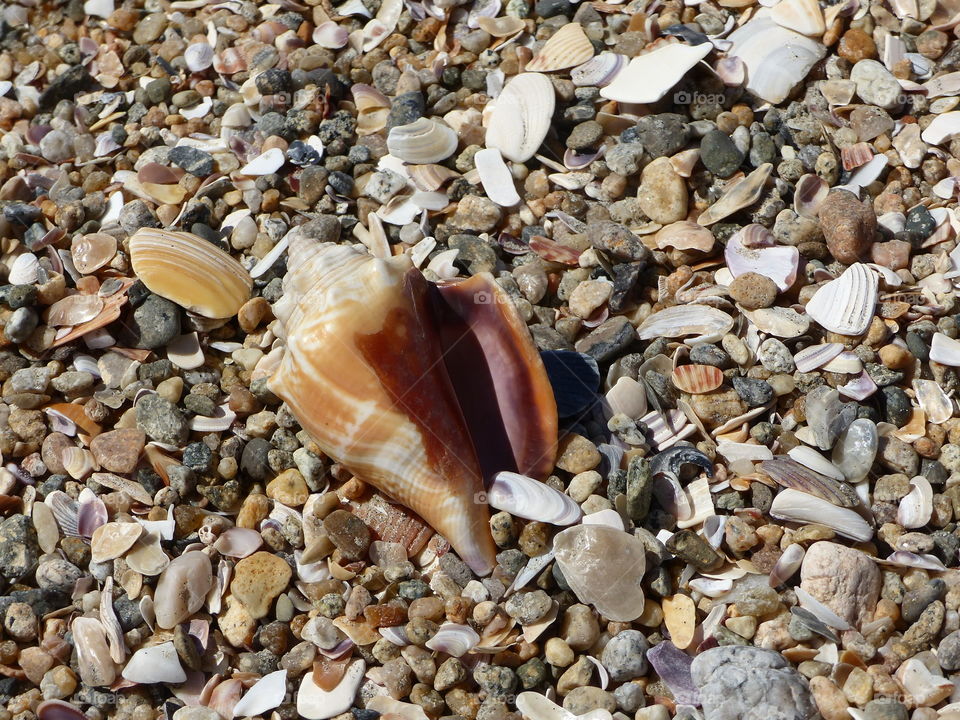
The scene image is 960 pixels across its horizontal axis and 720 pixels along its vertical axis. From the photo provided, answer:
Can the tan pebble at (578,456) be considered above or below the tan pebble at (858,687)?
above

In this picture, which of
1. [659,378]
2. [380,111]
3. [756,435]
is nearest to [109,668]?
[659,378]

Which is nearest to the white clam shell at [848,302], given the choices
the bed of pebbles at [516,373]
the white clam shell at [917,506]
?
the bed of pebbles at [516,373]

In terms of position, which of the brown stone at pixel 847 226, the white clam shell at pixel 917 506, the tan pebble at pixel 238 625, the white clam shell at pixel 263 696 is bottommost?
the white clam shell at pixel 263 696

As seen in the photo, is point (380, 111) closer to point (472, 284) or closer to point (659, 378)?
point (472, 284)

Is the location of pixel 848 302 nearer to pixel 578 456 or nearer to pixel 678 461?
pixel 678 461

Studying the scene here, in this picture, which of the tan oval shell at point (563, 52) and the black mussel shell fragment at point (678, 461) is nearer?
the black mussel shell fragment at point (678, 461)

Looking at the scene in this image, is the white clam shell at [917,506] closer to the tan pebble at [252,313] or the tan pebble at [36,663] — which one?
the tan pebble at [252,313]

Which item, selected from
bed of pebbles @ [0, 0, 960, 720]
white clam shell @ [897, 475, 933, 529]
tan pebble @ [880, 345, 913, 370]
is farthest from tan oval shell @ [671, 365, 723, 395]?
white clam shell @ [897, 475, 933, 529]
